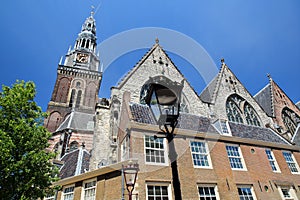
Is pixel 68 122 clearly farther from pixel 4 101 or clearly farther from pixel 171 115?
pixel 171 115

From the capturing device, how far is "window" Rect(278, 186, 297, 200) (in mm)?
10734

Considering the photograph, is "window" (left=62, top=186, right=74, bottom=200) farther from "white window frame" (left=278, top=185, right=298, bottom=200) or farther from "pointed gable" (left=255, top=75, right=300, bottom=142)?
"pointed gable" (left=255, top=75, right=300, bottom=142)

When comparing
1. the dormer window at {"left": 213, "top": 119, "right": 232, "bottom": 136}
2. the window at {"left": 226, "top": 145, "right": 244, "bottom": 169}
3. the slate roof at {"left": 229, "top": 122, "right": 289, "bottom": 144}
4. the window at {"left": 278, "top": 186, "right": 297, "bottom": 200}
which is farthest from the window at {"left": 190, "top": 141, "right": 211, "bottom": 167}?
the window at {"left": 278, "top": 186, "right": 297, "bottom": 200}

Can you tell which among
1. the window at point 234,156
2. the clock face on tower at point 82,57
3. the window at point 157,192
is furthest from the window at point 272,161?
the clock face on tower at point 82,57

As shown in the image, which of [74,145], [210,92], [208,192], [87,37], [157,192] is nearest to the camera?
[157,192]

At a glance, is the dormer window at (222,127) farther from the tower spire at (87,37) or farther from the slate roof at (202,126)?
the tower spire at (87,37)

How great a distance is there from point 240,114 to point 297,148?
5418 mm

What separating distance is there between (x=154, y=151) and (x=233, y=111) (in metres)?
11.7

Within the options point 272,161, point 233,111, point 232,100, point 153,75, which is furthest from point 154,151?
point 232,100

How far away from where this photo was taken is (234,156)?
11.0m

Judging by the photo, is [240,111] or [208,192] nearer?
[208,192]

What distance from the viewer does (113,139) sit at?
37.4ft

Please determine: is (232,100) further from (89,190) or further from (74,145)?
(74,145)

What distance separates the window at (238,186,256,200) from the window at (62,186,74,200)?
8.76m
